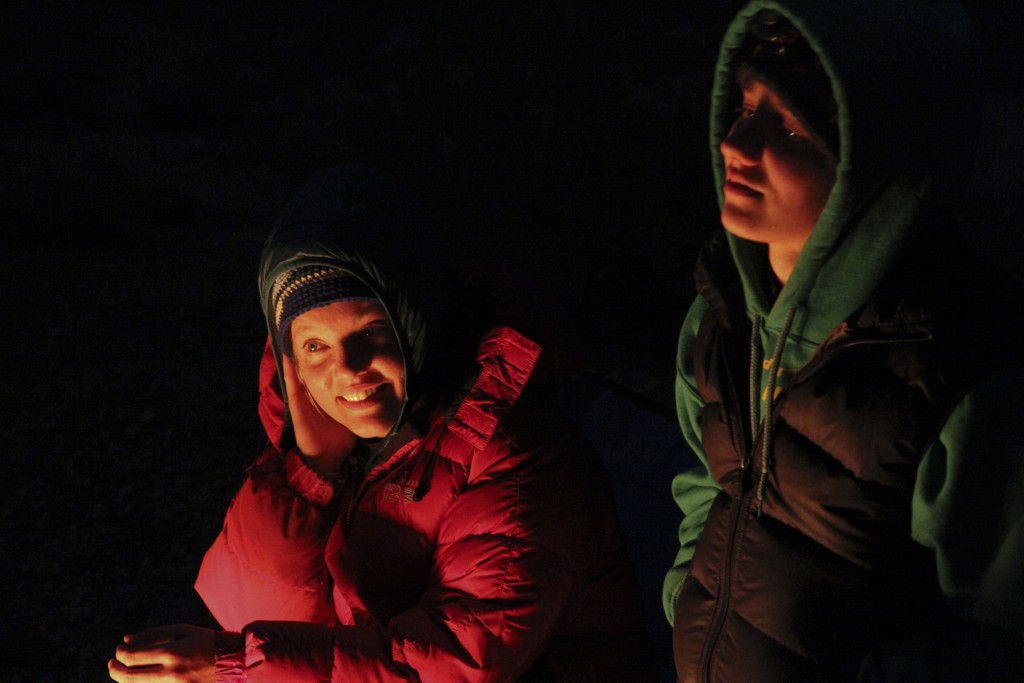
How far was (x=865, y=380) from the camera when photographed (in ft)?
4.73

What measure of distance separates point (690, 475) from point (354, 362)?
74cm

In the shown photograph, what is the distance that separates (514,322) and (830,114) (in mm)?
801

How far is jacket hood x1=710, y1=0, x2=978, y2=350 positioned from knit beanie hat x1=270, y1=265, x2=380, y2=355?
0.86 metres

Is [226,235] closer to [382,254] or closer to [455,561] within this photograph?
[382,254]

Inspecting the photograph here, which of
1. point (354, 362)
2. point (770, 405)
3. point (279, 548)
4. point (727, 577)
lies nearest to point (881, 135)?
point (770, 405)

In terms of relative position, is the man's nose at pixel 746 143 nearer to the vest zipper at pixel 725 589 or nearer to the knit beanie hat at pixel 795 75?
the knit beanie hat at pixel 795 75

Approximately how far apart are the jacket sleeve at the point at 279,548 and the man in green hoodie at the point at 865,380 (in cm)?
94

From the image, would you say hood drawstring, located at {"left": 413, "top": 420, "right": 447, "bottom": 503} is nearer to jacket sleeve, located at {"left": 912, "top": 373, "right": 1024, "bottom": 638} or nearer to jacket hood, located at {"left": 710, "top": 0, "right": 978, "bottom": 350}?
jacket hood, located at {"left": 710, "top": 0, "right": 978, "bottom": 350}

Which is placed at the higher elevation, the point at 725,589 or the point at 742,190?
the point at 742,190

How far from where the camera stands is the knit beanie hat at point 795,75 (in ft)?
4.86

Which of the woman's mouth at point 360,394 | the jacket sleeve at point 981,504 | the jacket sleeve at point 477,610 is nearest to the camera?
the jacket sleeve at point 981,504

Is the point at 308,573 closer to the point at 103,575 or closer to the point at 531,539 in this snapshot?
the point at 531,539

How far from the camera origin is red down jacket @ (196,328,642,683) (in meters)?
1.80

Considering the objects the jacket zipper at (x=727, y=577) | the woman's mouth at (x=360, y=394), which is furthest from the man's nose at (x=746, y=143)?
the woman's mouth at (x=360, y=394)
